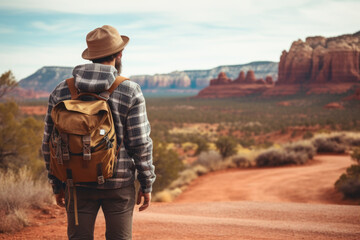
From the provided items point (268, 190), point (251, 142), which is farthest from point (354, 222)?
point (251, 142)

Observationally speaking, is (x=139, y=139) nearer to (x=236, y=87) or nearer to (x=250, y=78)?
(x=236, y=87)

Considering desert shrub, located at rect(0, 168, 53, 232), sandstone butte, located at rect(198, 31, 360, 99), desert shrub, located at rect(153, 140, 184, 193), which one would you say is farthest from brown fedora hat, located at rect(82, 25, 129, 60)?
sandstone butte, located at rect(198, 31, 360, 99)

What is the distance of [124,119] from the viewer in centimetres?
201

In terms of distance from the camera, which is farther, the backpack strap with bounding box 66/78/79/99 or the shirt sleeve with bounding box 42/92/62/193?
the shirt sleeve with bounding box 42/92/62/193

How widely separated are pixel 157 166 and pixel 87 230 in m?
8.63

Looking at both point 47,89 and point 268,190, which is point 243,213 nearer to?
point 268,190

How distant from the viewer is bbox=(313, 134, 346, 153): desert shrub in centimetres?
1503

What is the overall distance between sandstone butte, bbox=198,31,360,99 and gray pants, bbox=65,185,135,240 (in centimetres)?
8114

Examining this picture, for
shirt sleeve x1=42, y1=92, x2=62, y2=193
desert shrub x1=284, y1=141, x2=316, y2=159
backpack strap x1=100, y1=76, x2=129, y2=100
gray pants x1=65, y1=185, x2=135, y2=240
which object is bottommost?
desert shrub x1=284, y1=141, x2=316, y2=159

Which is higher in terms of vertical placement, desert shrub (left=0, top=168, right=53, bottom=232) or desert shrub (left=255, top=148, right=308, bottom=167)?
desert shrub (left=0, top=168, right=53, bottom=232)

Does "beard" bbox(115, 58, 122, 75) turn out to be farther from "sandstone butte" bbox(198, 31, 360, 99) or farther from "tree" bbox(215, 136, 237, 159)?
"sandstone butte" bbox(198, 31, 360, 99)

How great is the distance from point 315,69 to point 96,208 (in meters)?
95.8

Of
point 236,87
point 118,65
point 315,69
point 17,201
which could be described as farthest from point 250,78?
point 118,65

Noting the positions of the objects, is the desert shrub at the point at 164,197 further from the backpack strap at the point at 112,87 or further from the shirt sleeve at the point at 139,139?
the backpack strap at the point at 112,87
